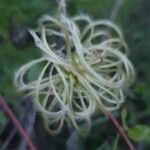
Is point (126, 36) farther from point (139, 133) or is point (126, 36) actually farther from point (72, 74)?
point (72, 74)

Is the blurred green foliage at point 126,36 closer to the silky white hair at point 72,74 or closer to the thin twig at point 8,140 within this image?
the thin twig at point 8,140

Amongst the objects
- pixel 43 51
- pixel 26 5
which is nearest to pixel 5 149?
pixel 26 5

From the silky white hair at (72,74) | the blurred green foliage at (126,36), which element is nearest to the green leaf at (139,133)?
the blurred green foliage at (126,36)

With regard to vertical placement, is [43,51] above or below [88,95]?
above

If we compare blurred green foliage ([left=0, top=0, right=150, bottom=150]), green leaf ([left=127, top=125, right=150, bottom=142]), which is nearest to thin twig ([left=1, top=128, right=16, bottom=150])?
blurred green foliage ([left=0, top=0, right=150, bottom=150])

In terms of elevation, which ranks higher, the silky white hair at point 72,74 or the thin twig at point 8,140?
the silky white hair at point 72,74

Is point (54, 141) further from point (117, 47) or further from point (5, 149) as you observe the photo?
point (117, 47)

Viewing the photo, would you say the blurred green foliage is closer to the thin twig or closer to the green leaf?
the green leaf
